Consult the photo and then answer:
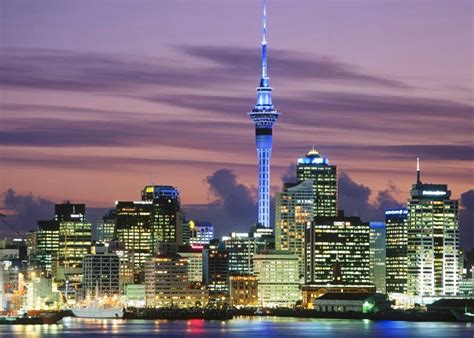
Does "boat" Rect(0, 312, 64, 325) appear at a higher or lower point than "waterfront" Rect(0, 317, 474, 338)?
higher

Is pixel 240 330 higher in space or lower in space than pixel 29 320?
lower

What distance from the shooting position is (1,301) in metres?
193

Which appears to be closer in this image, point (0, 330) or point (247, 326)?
point (0, 330)

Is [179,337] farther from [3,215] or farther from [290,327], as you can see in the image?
[3,215]

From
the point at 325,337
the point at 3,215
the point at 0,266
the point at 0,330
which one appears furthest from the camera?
the point at 3,215

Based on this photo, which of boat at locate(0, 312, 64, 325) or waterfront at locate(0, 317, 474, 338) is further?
boat at locate(0, 312, 64, 325)

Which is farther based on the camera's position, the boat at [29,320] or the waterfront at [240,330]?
the boat at [29,320]

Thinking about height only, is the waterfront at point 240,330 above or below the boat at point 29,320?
below

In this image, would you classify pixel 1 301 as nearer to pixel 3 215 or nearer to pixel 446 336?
pixel 3 215

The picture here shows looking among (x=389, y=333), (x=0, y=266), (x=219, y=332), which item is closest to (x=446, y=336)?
(x=389, y=333)

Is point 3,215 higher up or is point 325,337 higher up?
point 3,215

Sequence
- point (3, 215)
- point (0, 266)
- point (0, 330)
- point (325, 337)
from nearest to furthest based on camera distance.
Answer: point (325, 337) → point (0, 330) → point (0, 266) → point (3, 215)

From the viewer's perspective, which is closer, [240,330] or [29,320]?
[240,330]

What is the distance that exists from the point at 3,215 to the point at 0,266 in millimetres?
13904
